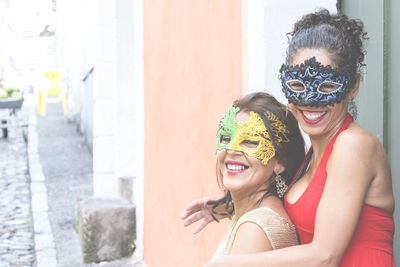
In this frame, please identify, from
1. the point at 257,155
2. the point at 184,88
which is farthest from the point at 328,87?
the point at 184,88

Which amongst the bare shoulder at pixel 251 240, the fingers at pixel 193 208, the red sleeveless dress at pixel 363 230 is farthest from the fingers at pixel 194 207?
the red sleeveless dress at pixel 363 230

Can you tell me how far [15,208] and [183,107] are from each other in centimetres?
559

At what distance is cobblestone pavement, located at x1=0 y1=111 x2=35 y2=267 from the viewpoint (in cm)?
754

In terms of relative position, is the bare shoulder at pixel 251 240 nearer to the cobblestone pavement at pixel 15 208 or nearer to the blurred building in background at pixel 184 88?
the blurred building in background at pixel 184 88

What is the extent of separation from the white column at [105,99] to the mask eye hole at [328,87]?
6190mm

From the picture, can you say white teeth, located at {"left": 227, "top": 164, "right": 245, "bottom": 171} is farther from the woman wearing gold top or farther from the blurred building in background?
the blurred building in background

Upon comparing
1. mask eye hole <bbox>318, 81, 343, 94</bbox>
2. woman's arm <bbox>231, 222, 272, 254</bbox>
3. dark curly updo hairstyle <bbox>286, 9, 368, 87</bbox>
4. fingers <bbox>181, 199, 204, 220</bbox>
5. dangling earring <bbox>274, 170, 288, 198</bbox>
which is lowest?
fingers <bbox>181, 199, 204, 220</bbox>

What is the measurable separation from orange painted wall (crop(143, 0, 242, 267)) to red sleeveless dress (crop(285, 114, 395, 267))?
61.4 inches

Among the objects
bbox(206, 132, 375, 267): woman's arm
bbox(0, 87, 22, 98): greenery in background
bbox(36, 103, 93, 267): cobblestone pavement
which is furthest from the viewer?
bbox(0, 87, 22, 98): greenery in background

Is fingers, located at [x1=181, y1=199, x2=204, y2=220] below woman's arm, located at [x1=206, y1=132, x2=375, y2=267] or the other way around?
below

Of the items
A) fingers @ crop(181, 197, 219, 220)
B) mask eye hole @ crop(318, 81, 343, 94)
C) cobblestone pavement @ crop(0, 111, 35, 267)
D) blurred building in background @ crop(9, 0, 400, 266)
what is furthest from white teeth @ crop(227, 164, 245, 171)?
cobblestone pavement @ crop(0, 111, 35, 267)

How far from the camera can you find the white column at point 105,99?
802 cm

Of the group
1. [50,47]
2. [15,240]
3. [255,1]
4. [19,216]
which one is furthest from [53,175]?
[50,47]

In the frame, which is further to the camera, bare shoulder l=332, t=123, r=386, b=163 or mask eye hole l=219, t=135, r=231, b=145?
mask eye hole l=219, t=135, r=231, b=145
